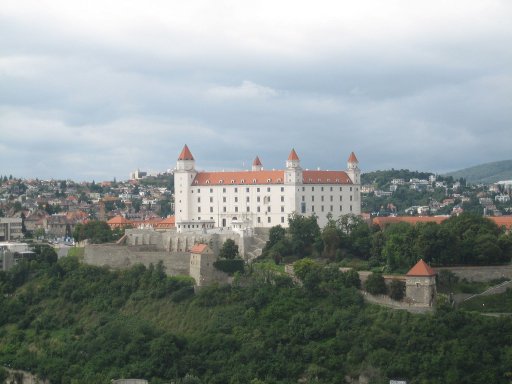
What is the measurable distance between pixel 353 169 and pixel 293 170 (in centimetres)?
588

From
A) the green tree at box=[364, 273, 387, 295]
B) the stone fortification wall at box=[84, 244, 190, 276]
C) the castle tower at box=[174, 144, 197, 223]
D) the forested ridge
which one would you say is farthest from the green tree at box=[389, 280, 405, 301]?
the castle tower at box=[174, 144, 197, 223]

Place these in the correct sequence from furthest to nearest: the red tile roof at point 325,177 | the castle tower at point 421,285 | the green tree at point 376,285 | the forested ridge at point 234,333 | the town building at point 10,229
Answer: the town building at point 10,229, the red tile roof at point 325,177, the green tree at point 376,285, the castle tower at point 421,285, the forested ridge at point 234,333

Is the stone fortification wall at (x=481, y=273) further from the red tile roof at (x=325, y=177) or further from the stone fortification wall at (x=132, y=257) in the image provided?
the red tile roof at (x=325, y=177)

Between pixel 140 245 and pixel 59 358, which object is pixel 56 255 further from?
pixel 59 358

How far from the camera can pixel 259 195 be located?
7506cm

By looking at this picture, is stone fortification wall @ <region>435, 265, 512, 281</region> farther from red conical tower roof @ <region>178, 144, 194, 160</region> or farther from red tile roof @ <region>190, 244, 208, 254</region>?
red conical tower roof @ <region>178, 144, 194, 160</region>

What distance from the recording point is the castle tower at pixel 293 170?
74625mm

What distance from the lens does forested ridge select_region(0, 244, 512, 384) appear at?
163 ft

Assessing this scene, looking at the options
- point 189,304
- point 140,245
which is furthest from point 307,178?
point 189,304

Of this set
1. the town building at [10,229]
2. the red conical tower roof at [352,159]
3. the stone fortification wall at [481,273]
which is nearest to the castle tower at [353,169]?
the red conical tower roof at [352,159]

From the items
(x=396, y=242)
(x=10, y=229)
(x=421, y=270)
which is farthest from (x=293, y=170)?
(x=10, y=229)

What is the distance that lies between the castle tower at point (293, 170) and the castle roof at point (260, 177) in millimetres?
505

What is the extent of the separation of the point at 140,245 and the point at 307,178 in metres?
13.4

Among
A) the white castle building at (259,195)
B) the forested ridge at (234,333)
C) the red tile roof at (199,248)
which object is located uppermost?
the white castle building at (259,195)
